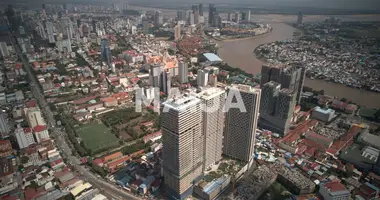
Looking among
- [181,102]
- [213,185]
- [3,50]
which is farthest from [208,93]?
[3,50]

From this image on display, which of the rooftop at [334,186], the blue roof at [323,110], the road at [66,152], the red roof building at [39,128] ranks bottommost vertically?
the road at [66,152]

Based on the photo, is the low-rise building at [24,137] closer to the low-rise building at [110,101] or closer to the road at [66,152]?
the road at [66,152]

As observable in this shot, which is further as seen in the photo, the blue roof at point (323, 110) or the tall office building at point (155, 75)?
the tall office building at point (155, 75)

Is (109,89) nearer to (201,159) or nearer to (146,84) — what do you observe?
(146,84)

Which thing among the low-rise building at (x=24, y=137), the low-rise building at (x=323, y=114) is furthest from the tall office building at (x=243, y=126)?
the low-rise building at (x=24, y=137)

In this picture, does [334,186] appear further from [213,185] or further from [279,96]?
[279,96]
